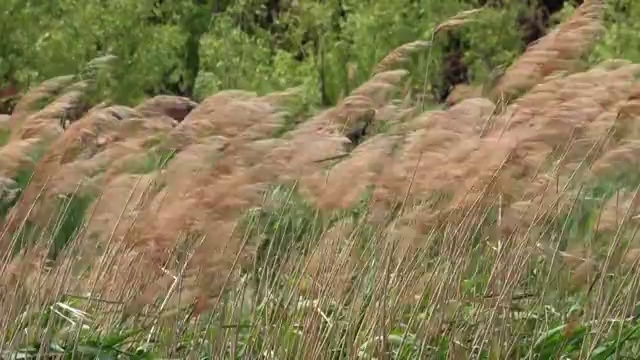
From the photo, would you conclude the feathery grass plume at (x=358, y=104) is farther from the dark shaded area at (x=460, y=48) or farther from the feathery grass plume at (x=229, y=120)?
the dark shaded area at (x=460, y=48)

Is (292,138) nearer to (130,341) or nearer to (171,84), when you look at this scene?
(130,341)

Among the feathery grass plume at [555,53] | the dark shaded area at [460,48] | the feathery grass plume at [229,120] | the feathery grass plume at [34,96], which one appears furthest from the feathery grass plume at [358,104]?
the dark shaded area at [460,48]

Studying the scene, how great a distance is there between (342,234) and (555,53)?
96 centimetres

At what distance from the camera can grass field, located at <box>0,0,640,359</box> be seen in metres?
4.18

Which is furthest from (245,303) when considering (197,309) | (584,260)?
(584,260)

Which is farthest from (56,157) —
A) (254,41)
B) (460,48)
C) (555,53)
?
(254,41)

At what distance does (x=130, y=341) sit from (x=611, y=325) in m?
1.50

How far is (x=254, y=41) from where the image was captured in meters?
13.0

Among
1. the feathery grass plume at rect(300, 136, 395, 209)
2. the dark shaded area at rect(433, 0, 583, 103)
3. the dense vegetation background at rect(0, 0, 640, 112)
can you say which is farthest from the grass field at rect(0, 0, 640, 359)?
the dark shaded area at rect(433, 0, 583, 103)

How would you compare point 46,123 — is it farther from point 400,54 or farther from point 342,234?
point 400,54

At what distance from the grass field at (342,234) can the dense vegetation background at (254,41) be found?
5.07m

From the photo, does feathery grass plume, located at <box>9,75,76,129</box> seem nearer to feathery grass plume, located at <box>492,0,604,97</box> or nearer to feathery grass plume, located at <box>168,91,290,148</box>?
feathery grass plume, located at <box>168,91,290,148</box>

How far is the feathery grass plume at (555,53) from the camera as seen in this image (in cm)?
462

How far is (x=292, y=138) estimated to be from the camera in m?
4.60
